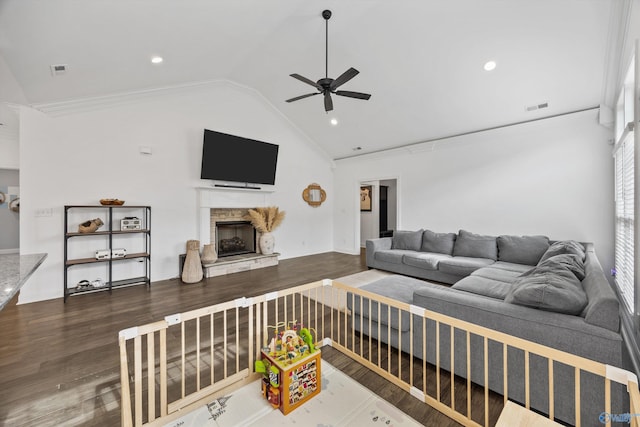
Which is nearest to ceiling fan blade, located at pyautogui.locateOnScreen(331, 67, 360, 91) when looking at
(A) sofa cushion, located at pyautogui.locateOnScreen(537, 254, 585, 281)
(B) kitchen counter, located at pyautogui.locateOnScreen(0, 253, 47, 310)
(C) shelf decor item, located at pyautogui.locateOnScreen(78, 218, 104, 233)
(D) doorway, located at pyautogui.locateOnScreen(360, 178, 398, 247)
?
(A) sofa cushion, located at pyautogui.locateOnScreen(537, 254, 585, 281)

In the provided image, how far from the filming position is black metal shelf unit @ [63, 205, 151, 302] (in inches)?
150

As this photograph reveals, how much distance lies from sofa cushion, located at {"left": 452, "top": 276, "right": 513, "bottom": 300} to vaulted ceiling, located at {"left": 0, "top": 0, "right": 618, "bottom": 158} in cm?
284

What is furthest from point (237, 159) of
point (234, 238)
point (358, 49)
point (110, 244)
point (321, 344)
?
point (321, 344)

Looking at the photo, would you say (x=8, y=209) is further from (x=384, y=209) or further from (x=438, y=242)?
(x=384, y=209)

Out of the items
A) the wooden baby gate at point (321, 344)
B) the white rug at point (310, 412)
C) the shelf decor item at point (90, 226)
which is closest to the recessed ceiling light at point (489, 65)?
the wooden baby gate at point (321, 344)

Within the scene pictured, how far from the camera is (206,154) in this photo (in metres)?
5.12

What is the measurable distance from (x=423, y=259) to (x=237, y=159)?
13.3 ft

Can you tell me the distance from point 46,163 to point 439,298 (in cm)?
529

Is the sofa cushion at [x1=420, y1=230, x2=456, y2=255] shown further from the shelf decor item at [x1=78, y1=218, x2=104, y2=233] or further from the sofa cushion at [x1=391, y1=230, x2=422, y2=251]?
the shelf decor item at [x1=78, y1=218, x2=104, y2=233]

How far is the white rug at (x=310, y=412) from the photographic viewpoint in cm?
161

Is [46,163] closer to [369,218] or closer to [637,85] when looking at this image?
[637,85]

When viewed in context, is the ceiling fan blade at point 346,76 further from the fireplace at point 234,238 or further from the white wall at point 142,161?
the fireplace at point 234,238

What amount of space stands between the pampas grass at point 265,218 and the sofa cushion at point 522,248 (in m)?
4.24

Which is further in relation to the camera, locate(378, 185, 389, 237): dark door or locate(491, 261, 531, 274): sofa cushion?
A: locate(378, 185, 389, 237): dark door
